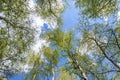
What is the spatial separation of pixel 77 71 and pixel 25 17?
2962 millimetres

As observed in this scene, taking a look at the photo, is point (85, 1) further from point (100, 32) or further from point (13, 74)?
point (13, 74)

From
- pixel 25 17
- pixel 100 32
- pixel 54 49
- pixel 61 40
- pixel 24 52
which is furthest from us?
pixel 54 49

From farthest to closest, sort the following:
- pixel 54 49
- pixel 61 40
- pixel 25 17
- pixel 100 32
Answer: pixel 54 49, pixel 61 40, pixel 100 32, pixel 25 17

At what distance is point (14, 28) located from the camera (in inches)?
315

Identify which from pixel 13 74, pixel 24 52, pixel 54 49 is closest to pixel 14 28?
pixel 24 52

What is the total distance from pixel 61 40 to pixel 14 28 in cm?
353

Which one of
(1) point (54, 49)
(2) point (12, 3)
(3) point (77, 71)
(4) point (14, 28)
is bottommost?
(3) point (77, 71)

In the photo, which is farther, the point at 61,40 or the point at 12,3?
the point at 61,40

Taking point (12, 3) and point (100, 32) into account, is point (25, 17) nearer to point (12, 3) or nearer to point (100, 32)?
point (12, 3)

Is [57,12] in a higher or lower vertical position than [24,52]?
higher

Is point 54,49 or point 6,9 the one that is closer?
point 6,9

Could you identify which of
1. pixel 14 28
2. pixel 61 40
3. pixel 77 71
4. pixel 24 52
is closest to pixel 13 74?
pixel 24 52

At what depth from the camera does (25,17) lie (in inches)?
314

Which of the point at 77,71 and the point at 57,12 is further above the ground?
the point at 57,12
